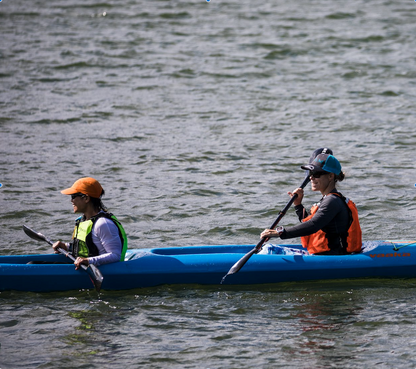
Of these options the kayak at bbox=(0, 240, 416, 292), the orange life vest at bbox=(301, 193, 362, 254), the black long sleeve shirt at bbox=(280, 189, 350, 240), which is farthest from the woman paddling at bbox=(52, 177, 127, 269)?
the orange life vest at bbox=(301, 193, 362, 254)

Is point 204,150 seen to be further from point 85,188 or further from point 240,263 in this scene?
point 85,188

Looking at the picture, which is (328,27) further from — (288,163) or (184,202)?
(184,202)

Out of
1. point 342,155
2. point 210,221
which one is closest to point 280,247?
point 210,221

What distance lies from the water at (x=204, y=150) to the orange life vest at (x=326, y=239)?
0.28 meters

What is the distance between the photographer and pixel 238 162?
914 cm

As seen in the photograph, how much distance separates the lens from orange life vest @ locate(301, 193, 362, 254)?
17.9ft

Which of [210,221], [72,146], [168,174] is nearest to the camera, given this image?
[210,221]

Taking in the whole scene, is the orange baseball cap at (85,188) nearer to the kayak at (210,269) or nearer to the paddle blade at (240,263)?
the kayak at (210,269)

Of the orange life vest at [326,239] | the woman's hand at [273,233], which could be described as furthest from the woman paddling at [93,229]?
the orange life vest at [326,239]

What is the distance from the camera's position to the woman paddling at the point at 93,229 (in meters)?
5.27

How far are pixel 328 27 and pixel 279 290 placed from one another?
10970mm

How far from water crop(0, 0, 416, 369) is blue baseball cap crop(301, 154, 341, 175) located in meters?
0.95

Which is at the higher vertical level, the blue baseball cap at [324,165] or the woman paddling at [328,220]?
the blue baseball cap at [324,165]

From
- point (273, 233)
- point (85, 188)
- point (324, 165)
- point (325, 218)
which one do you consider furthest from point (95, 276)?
point (324, 165)
